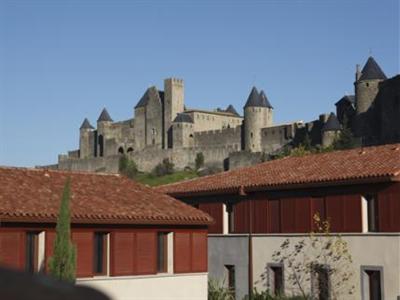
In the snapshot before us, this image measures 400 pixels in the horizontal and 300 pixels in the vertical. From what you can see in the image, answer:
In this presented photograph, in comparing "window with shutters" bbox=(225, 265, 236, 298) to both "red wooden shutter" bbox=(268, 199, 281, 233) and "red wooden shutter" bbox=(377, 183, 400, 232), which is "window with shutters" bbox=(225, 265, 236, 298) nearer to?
"red wooden shutter" bbox=(268, 199, 281, 233)

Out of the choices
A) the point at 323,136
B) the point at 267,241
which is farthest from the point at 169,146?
the point at 267,241

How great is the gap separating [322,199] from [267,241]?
300 cm

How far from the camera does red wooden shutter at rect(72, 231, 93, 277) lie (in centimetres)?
1934

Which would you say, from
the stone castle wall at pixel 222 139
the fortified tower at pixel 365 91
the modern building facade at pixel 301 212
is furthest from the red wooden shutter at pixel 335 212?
the stone castle wall at pixel 222 139

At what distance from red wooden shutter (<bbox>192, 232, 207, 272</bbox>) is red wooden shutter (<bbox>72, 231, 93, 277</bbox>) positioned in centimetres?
400

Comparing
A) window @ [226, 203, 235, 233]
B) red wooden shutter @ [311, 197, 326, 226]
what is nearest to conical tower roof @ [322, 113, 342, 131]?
window @ [226, 203, 235, 233]

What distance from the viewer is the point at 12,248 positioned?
18156 millimetres

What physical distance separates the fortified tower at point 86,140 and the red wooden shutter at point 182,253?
110675 mm

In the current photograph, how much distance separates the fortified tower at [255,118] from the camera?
10000 centimetres

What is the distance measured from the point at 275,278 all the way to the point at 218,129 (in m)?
90.7

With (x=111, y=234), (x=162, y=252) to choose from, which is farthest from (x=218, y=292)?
(x=111, y=234)

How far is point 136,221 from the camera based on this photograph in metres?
20.6

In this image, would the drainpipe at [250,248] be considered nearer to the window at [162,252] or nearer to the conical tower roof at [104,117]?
the window at [162,252]

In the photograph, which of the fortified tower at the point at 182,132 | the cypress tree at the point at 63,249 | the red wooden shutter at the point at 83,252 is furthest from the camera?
the fortified tower at the point at 182,132
